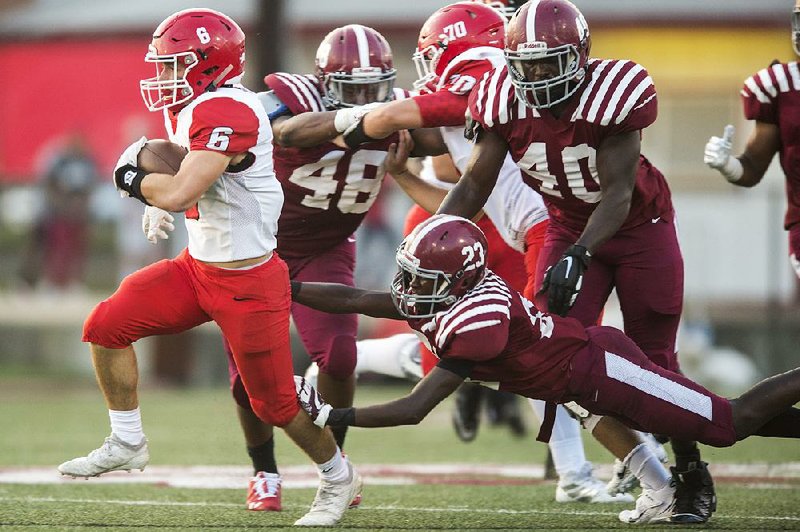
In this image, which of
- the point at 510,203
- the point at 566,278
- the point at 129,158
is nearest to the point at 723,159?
the point at 510,203

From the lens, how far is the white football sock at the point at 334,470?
492cm

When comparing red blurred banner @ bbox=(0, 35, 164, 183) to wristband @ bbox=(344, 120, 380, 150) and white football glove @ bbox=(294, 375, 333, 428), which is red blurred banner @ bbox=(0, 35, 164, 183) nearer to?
Result: wristband @ bbox=(344, 120, 380, 150)

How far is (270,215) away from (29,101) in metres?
14.7

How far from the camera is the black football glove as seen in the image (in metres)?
4.64

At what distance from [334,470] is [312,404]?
0.38 metres

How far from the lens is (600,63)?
16.2 ft

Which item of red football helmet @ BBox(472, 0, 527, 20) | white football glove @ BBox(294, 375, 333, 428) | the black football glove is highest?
red football helmet @ BBox(472, 0, 527, 20)

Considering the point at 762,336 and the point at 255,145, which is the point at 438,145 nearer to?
the point at 255,145

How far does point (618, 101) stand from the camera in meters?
4.79

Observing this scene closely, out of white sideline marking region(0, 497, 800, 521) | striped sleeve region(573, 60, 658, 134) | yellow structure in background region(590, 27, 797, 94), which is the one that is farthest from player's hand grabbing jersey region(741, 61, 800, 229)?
yellow structure in background region(590, 27, 797, 94)

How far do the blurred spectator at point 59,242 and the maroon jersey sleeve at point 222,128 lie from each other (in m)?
8.29

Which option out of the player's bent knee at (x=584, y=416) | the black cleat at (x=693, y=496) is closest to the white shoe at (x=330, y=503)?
the player's bent knee at (x=584, y=416)

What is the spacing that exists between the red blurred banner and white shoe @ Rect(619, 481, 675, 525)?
46.5 ft

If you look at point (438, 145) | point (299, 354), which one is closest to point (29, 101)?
point (299, 354)
